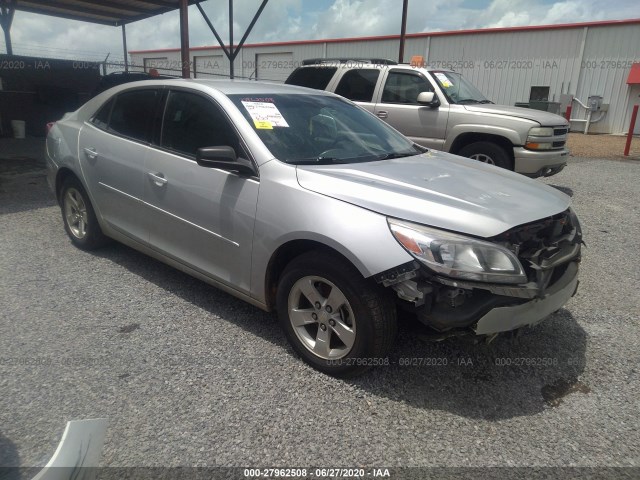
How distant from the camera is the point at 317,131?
Answer: 3408 millimetres

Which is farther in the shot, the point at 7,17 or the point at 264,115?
the point at 7,17

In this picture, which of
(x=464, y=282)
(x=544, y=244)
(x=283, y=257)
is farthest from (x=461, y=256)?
(x=283, y=257)

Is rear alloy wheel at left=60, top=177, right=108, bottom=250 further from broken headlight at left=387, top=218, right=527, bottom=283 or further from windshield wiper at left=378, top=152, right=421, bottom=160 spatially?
broken headlight at left=387, top=218, right=527, bottom=283

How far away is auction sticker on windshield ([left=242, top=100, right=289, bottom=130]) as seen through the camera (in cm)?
318

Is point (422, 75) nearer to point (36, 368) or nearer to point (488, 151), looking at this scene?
point (488, 151)

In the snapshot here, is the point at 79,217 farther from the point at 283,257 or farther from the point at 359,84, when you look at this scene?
the point at 359,84

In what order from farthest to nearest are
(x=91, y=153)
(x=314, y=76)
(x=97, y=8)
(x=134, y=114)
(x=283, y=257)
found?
(x=97, y=8) → (x=314, y=76) → (x=91, y=153) → (x=134, y=114) → (x=283, y=257)

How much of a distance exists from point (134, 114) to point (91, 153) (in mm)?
578

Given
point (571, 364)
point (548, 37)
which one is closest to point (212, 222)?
point (571, 364)

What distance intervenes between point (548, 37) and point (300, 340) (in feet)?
67.7

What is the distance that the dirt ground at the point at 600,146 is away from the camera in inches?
511

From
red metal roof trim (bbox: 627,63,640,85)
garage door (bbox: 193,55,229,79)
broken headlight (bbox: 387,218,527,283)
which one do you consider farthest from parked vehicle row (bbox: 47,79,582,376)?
garage door (bbox: 193,55,229,79)

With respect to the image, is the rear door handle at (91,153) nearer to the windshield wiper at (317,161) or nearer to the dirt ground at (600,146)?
the windshield wiper at (317,161)

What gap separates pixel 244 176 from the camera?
9.77 feet
